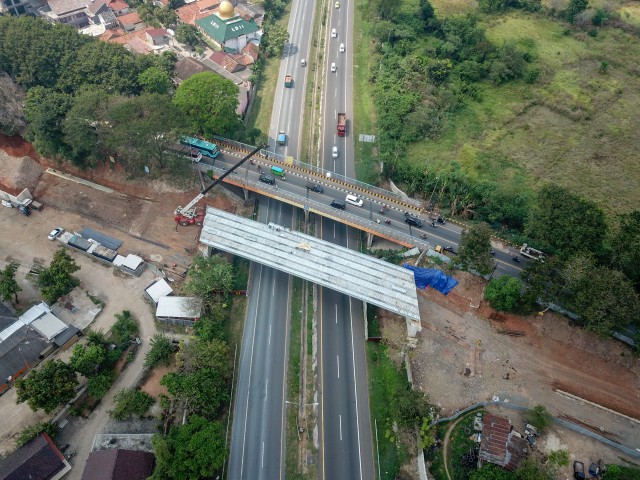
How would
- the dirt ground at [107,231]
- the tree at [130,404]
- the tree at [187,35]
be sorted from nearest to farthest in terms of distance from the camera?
the tree at [130,404]
the dirt ground at [107,231]
the tree at [187,35]

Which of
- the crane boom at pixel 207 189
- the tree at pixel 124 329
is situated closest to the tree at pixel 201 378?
the tree at pixel 124 329

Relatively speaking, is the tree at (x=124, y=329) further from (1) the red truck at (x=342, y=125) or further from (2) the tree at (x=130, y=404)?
(1) the red truck at (x=342, y=125)

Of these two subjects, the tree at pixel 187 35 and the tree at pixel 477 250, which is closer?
the tree at pixel 477 250

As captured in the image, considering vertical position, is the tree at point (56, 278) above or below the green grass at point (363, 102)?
below

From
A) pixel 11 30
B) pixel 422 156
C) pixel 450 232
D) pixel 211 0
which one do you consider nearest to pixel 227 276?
pixel 450 232

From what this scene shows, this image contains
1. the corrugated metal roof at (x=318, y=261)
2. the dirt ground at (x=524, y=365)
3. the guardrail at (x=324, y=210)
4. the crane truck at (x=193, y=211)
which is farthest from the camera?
the crane truck at (x=193, y=211)

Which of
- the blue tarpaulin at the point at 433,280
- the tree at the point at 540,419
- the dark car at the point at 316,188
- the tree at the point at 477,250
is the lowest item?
the tree at the point at 540,419

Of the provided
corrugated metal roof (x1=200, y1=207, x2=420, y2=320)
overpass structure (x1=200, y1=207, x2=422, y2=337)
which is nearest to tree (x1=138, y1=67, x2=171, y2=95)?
overpass structure (x1=200, y1=207, x2=422, y2=337)
